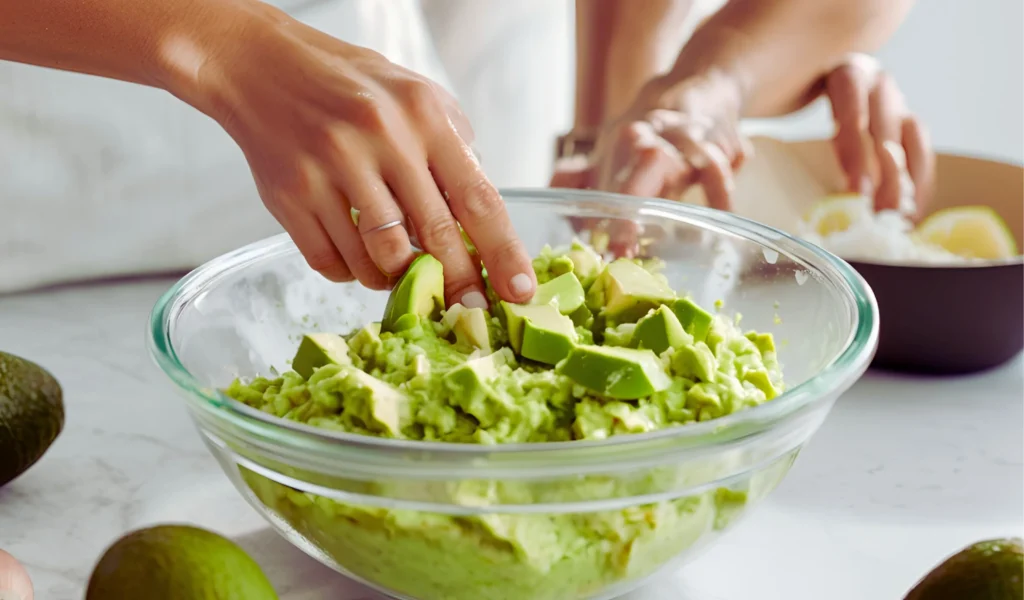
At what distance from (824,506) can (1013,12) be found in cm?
222

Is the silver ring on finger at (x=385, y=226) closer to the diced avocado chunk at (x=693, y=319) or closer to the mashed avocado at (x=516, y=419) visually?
the mashed avocado at (x=516, y=419)

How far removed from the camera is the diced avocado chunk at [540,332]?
763 millimetres

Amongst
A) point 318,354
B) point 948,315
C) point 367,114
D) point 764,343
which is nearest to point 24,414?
point 318,354

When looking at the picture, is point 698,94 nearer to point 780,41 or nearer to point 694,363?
point 780,41

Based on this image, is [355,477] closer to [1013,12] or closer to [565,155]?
[565,155]

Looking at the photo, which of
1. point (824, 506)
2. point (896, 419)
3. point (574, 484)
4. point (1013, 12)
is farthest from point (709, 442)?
point (1013, 12)

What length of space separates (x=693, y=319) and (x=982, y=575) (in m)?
0.28

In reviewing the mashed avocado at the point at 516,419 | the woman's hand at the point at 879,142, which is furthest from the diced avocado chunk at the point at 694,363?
the woman's hand at the point at 879,142

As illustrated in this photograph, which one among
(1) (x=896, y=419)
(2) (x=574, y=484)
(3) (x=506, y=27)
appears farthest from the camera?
(3) (x=506, y=27)

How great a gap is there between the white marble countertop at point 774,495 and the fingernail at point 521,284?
0.90 ft

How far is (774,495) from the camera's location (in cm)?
98

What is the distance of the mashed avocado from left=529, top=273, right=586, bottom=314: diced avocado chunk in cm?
5

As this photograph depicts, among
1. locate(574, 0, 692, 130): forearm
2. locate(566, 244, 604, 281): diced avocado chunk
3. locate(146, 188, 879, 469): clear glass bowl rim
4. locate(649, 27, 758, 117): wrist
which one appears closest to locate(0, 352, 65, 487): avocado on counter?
locate(146, 188, 879, 469): clear glass bowl rim

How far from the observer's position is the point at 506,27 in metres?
2.12
